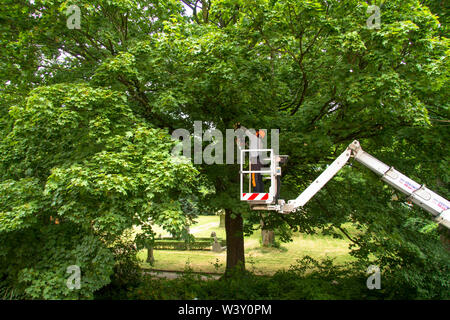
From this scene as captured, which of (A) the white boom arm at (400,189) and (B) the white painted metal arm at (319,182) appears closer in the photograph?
(A) the white boom arm at (400,189)

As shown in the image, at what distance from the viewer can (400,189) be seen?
636cm

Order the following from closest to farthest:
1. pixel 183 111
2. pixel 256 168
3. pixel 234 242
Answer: pixel 256 168
pixel 183 111
pixel 234 242

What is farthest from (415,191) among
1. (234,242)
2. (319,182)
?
(234,242)

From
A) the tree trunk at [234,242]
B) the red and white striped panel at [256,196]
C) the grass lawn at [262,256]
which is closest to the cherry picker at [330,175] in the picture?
the red and white striped panel at [256,196]

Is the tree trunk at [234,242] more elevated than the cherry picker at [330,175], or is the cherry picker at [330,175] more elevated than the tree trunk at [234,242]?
the cherry picker at [330,175]

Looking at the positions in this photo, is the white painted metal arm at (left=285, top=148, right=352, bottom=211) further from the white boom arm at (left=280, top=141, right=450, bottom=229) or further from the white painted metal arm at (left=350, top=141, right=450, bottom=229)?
the white painted metal arm at (left=350, top=141, right=450, bottom=229)

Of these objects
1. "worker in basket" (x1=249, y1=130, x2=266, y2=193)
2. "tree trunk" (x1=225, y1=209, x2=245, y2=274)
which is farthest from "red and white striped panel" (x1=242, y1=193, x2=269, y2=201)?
"tree trunk" (x1=225, y1=209, x2=245, y2=274)

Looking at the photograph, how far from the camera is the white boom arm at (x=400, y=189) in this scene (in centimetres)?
614

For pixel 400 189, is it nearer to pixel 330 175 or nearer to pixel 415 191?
pixel 415 191

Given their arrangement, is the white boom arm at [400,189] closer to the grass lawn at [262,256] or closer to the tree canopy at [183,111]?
the tree canopy at [183,111]

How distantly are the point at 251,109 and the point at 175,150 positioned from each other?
3.50 metres

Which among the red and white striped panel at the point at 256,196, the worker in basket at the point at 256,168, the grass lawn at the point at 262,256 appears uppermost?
the worker in basket at the point at 256,168
